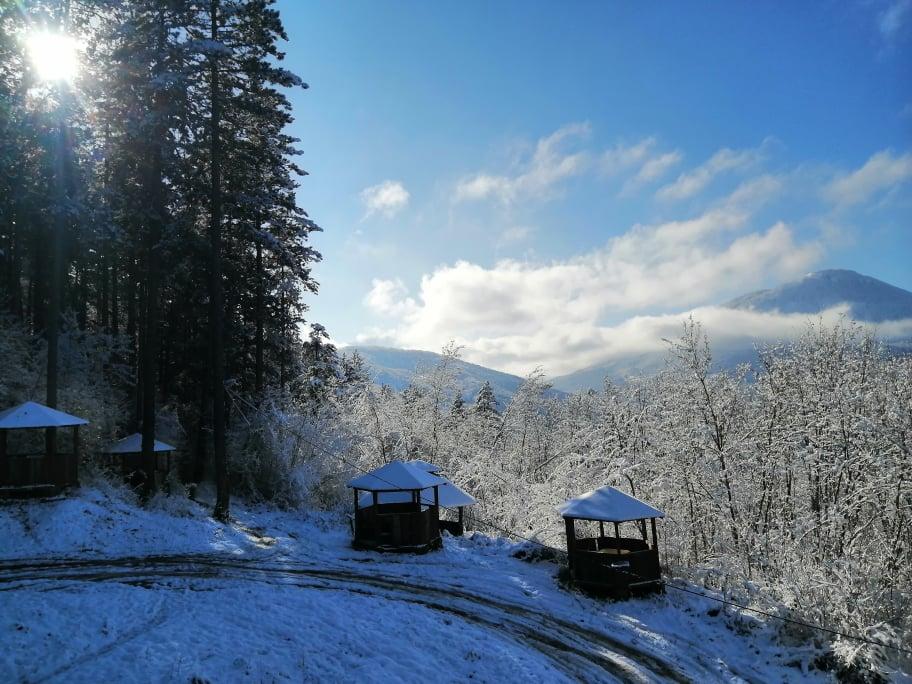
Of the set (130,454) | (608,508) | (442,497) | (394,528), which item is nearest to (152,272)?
(130,454)

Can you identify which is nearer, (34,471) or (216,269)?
(34,471)

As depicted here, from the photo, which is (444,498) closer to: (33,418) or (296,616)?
(296,616)

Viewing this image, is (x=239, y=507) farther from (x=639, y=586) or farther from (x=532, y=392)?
(x=532, y=392)

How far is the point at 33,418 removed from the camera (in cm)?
1734

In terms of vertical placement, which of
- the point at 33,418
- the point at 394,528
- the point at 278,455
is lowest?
the point at 394,528

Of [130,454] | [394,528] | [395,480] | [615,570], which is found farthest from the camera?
[130,454]

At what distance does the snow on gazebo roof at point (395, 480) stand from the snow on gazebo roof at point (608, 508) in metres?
5.14

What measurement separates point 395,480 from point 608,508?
7.50m

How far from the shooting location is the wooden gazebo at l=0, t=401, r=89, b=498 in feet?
55.3

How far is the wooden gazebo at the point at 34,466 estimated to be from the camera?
16.8 meters

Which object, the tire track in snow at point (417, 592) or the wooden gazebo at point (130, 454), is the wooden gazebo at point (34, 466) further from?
the tire track in snow at point (417, 592)

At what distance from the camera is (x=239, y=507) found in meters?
21.7

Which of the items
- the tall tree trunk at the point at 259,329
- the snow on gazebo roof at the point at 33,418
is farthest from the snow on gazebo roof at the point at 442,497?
the snow on gazebo roof at the point at 33,418

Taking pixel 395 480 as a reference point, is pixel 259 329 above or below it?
above
